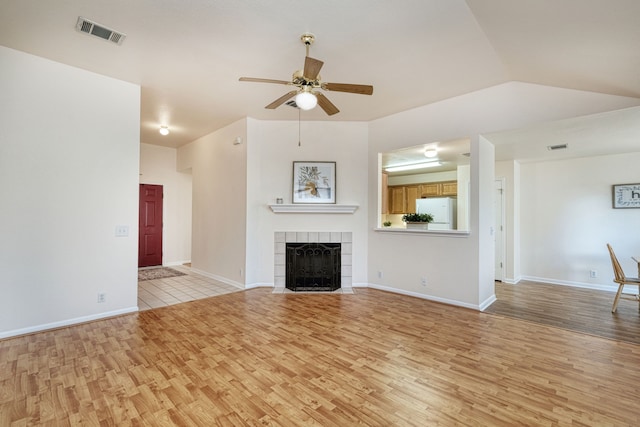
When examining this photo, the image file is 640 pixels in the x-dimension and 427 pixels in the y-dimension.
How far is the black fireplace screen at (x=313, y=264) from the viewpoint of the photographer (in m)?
4.82

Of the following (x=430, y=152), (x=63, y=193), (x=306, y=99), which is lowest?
(x=63, y=193)

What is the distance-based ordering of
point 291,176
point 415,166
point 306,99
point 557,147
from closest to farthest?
point 306,99 → point 557,147 → point 291,176 → point 415,166

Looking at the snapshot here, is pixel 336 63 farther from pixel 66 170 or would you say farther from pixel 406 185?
pixel 406 185

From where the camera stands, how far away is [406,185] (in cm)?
762

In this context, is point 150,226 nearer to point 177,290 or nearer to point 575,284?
point 177,290

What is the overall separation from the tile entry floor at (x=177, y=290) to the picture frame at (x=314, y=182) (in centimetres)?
193

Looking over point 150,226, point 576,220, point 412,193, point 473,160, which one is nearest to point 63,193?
point 150,226

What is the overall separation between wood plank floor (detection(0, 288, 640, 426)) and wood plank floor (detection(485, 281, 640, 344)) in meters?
0.28

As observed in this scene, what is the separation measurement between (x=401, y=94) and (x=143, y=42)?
299cm

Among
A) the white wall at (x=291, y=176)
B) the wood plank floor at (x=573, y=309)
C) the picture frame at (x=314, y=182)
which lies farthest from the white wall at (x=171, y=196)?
the wood plank floor at (x=573, y=309)

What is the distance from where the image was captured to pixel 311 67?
2.22 meters

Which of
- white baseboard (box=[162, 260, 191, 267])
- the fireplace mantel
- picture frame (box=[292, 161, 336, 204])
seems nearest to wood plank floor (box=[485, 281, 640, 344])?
the fireplace mantel

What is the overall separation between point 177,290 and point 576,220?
7143 millimetres

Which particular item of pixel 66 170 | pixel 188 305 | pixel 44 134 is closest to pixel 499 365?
pixel 188 305
